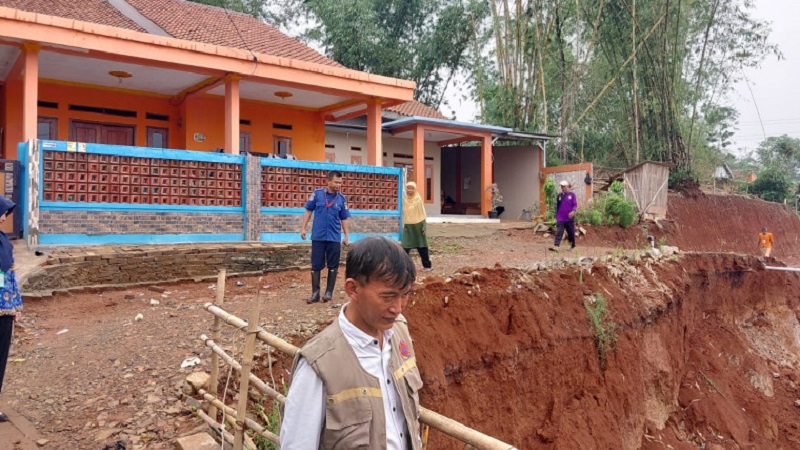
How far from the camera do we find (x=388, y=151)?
64.7ft

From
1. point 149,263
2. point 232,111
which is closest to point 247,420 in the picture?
point 149,263

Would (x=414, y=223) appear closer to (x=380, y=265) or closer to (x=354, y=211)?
(x=354, y=211)

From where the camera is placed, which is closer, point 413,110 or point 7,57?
point 7,57

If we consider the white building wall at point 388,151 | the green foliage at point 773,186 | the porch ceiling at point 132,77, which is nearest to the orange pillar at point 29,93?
the porch ceiling at point 132,77

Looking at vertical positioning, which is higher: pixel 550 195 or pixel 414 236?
pixel 550 195

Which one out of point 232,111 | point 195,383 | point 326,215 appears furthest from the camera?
point 232,111

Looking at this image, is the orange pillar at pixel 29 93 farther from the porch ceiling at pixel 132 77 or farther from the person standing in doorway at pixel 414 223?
the person standing in doorway at pixel 414 223

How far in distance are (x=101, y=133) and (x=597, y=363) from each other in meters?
11.1

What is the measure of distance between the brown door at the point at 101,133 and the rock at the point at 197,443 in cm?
1032

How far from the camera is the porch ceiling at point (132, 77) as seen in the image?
1061cm

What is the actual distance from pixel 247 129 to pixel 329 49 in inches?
402

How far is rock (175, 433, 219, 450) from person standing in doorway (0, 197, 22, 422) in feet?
4.65

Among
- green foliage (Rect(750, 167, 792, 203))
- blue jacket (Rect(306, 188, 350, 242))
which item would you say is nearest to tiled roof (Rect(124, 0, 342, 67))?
blue jacket (Rect(306, 188, 350, 242))

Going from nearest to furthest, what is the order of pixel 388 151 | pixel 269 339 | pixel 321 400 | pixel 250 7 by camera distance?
pixel 321 400 → pixel 269 339 → pixel 388 151 → pixel 250 7
